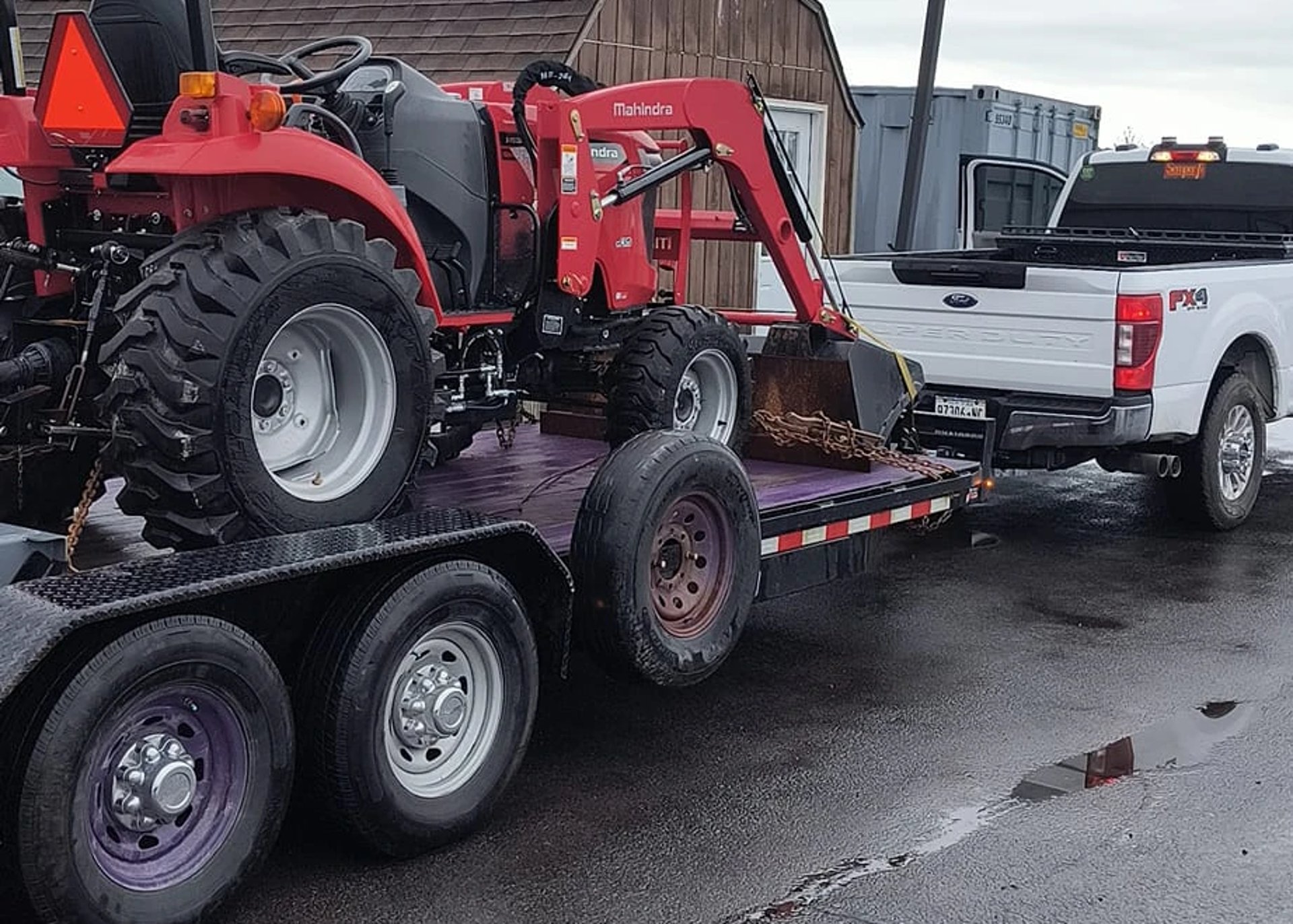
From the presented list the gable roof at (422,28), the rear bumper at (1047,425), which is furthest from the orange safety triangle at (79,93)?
the gable roof at (422,28)

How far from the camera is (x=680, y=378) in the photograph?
6.43 metres

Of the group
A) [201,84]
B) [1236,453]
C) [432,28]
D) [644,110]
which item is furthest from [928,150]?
[201,84]

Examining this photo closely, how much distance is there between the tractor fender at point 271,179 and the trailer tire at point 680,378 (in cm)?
122

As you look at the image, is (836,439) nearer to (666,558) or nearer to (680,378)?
(680,378)

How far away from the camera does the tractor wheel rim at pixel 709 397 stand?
6621 millimetres

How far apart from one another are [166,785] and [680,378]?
9.96 feet

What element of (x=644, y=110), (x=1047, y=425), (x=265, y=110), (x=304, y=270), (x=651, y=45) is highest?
(x=651, y=45)

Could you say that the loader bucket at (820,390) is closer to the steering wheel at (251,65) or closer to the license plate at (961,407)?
the license plate at (961,407)

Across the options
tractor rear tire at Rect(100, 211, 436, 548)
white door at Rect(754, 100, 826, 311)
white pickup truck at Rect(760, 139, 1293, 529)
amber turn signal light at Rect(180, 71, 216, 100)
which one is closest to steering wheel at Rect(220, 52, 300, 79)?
amber turn signal light at Rect(180, 71, 216, 100)

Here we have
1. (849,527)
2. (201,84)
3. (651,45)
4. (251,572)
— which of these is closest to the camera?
(251,572)

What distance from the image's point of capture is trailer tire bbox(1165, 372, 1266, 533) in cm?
891

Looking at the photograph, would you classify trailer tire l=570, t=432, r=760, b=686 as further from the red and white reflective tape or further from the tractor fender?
the tractor fender

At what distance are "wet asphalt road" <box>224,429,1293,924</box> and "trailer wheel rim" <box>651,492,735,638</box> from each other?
1.50 feet

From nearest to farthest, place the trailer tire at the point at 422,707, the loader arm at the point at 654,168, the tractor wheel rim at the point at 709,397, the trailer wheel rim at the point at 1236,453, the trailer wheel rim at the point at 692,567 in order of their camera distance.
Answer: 1. the trailer tire at the point at 422,707
2. the trailer wheel rim at the point at 692,567
3. the loader arm at the point at 654,168
4. the tractor wheel rim at the point at 709,397
5. the trailer wheel rim at the point at 1236,453
